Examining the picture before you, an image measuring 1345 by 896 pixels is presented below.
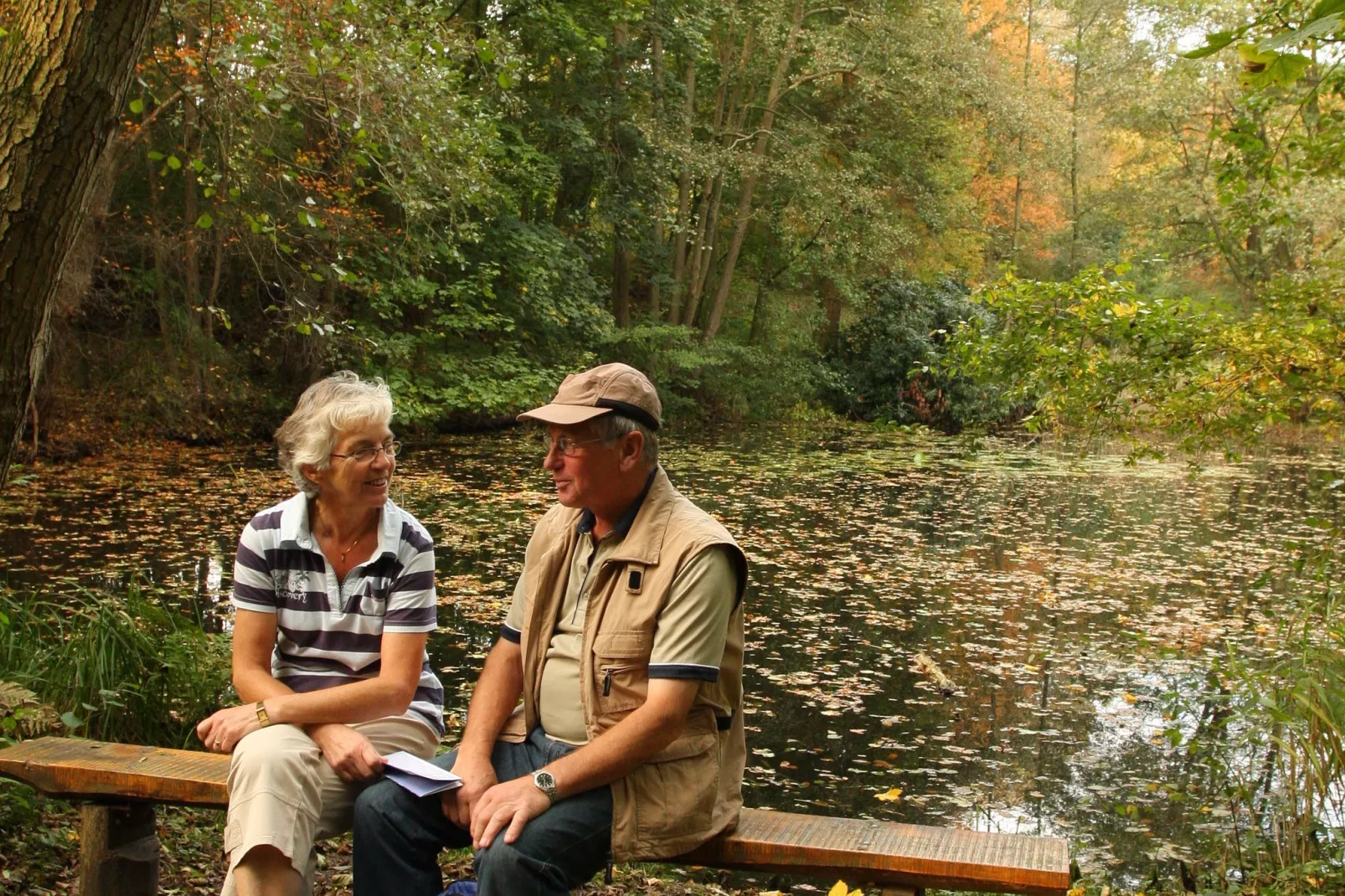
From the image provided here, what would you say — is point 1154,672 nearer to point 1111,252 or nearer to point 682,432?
point 682,432

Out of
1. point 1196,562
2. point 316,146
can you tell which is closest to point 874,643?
point 1196,562

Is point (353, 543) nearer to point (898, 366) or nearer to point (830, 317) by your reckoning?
point (898, 366)

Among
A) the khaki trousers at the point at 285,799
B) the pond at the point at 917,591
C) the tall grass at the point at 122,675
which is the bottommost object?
the pond at the point at 917,591

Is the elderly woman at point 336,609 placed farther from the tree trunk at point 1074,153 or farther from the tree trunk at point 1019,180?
the tree trunk at point 1074,153

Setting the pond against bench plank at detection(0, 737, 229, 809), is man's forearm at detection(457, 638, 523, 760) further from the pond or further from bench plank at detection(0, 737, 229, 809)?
the pond

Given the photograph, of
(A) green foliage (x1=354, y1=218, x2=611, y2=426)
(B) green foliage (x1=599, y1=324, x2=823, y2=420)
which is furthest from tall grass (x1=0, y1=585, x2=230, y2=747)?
(B) green foliage (x1=599, y1=324, x2=823, y2=420)

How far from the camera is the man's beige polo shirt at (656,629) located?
93.6 inches

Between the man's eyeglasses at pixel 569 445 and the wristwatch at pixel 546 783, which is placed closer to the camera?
the wristwatch at pixel 546 783

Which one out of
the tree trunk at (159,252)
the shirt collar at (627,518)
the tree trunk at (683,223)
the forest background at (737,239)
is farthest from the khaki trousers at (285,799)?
the tree trunk at (683,223)

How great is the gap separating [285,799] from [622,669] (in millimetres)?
727

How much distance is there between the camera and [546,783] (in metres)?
2.36

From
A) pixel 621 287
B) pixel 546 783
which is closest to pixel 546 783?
pixel 546 783

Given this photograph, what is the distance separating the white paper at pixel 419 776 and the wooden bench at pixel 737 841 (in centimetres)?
41

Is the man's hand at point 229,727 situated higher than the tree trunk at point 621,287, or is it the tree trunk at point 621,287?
the tree trunk at point 621,287
